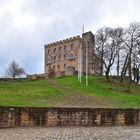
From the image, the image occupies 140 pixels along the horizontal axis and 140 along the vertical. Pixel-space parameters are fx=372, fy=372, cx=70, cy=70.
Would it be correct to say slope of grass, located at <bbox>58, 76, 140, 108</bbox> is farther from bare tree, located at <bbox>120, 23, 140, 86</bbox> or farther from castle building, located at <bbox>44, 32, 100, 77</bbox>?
castle building, located at <bbox>44, 32, 100, 77</bbox>

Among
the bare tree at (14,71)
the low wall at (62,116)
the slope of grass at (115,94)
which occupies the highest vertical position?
the bare tree at (14,71)

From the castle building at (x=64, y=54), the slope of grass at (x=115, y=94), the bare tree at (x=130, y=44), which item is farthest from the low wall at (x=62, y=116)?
the castle building at (x=64, y=54)

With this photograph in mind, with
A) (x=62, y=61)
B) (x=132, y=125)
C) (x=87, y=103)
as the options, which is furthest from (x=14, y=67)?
(x=132, y=125)

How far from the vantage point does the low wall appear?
16.1 metres

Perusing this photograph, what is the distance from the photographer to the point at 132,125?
58.4ft

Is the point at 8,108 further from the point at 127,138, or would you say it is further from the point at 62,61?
the point at 62,61

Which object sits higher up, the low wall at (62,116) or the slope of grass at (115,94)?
the slope of grass at (115,94)

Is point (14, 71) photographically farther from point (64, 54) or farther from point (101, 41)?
point (101, 41)

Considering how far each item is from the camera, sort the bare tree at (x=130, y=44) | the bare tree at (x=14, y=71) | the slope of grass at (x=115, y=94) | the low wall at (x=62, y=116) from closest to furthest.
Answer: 1. the low wall at (x=62, y=116)
2. the slope of grass at (x=115, y=94)
3. the bare tree at (x=130, y=44)
4. the bare tree at (x=14, y=71)

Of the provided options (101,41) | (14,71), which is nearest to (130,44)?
(101,41)

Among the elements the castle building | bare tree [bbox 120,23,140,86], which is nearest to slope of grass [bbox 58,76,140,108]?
bare tree [bbox 120,23,140,86]

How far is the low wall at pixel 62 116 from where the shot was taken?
52.7ft

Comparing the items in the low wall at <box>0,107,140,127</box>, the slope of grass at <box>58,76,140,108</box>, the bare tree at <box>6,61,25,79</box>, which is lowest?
the low wall at <box>0,107,140,127</box>

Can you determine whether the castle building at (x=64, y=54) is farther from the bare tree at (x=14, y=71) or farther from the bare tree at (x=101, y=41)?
the bare tree at (x=101, y=41)
